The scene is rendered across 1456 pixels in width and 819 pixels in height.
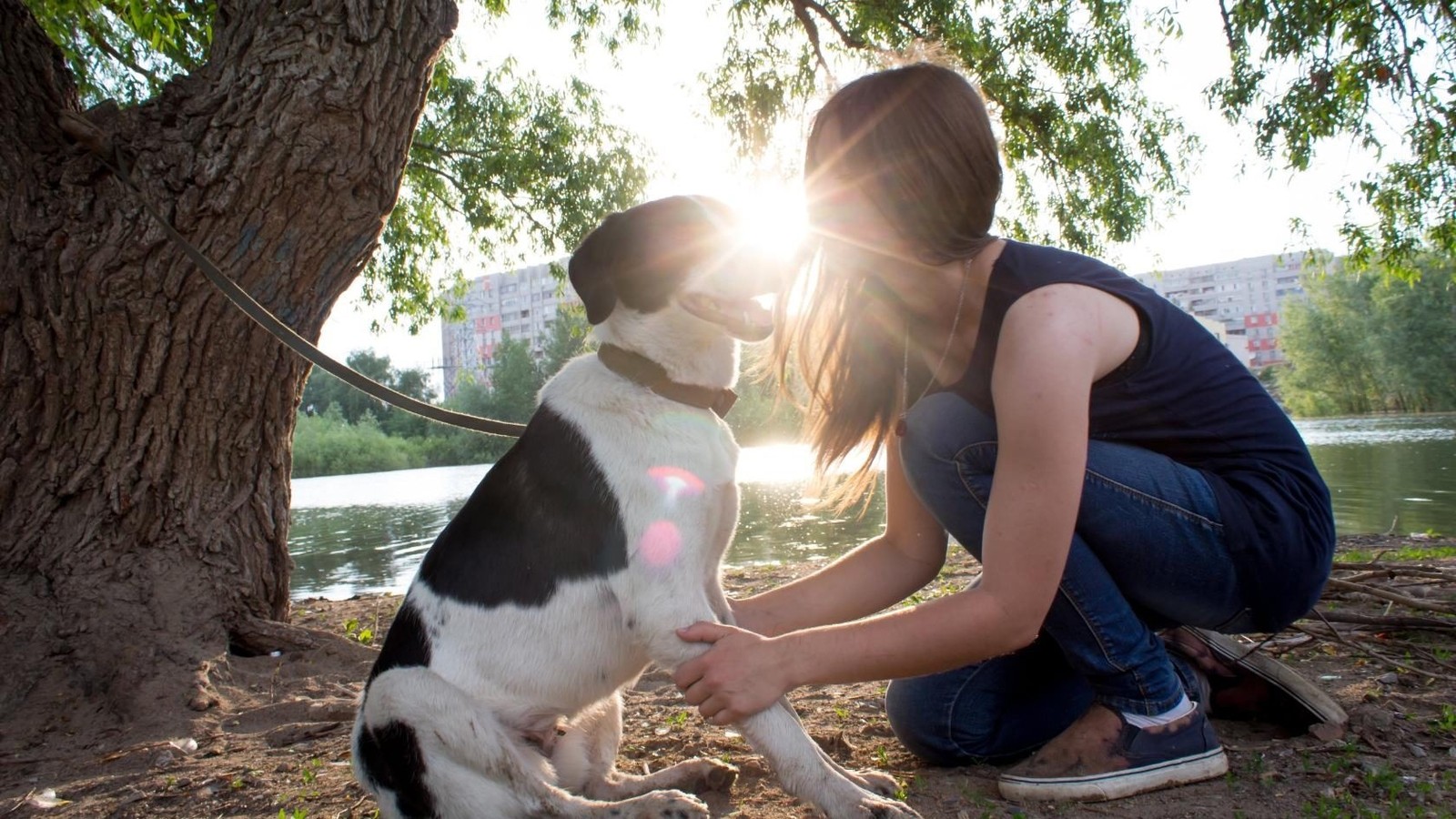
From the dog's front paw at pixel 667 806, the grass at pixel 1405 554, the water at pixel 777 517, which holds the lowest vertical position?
the water at pixel 777 517

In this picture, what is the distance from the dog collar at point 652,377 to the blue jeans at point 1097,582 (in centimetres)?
56

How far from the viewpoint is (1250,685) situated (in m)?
2.35

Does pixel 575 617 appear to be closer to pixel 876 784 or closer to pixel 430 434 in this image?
pixel 876 784

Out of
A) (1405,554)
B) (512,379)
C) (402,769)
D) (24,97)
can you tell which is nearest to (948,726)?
(402,769)

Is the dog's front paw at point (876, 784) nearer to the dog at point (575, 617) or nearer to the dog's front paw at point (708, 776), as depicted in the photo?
the dog at point (575, 617)

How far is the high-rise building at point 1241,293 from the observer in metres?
135

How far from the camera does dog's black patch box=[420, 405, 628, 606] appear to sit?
6.77 ft

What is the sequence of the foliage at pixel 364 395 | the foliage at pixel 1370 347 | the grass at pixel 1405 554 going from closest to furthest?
the grass at pixel 1405 554
the foliage at pixel 1370 347
the foliage at pixel 364 395

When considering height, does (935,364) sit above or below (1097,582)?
above

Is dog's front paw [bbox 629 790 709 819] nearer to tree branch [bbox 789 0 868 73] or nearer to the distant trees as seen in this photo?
tree branch [bbox 789 0 868 73]

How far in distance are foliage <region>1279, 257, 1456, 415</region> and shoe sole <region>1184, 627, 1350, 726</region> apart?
3457cm

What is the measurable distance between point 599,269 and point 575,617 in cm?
100

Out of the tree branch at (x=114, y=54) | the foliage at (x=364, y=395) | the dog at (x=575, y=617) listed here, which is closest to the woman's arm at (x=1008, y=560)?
the dog at (x=575, y=617)

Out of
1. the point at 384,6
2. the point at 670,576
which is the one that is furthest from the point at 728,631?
the point at 384,6
